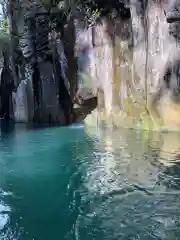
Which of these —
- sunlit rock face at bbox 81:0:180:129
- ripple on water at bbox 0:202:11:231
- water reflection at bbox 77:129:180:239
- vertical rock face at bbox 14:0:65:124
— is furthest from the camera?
vertical rock face at bbox 14:0:65:124

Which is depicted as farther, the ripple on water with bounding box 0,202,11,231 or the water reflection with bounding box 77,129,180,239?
the ripple on water with bounding box 0,202,11,231

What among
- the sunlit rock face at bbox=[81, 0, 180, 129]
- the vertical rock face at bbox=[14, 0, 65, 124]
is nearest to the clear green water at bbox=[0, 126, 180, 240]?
the sunlit rock face at bbox=[81, 0, 180, 129]

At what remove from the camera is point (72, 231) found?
3.99 meters

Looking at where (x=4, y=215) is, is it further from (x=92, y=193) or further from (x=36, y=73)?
(x=36, y=73)

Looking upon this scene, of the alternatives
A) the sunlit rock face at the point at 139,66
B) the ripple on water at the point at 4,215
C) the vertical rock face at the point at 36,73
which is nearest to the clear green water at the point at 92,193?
the ripple on water at the point at 4,215

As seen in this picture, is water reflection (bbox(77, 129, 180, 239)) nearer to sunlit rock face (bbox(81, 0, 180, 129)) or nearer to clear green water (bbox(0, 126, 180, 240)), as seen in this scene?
clear green water (bbox(0, 126, 180, 240))

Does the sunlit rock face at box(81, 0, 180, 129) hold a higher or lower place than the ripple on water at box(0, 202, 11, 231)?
higher

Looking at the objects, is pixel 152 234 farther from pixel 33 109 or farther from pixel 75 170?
pixel 33 109

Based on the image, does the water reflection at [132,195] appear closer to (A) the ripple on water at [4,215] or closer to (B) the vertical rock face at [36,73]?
(A) the ripple on water at [4,215]

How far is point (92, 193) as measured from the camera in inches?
209

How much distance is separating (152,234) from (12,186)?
3.01 metres

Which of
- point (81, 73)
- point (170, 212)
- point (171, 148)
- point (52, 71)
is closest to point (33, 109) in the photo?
point (52, 71)

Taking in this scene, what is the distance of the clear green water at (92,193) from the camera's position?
3994 millimetres

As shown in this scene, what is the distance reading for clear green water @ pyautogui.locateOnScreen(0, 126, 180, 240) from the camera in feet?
13.1
